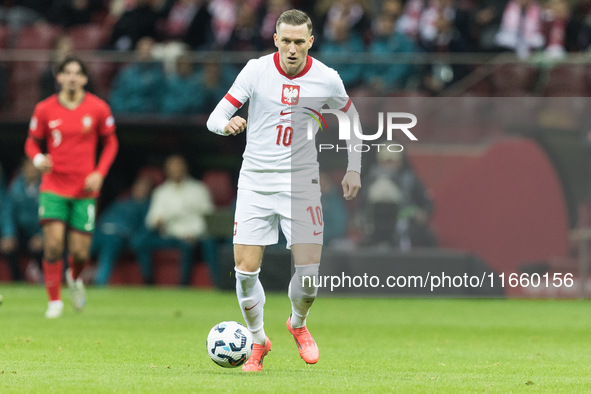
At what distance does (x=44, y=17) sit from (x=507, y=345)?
1414 centimetres

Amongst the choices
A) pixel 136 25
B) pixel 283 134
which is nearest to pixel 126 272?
pixel 136 25

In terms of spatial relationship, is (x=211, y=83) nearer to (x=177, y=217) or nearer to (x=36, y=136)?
(x=177, y=217)

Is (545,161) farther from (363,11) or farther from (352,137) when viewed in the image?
(352,137)

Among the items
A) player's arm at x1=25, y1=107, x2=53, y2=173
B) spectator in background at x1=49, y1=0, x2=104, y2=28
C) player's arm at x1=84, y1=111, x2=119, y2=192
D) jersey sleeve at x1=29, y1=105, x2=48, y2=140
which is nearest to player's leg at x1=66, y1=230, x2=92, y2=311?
player's arm at x1=84, y1=111, x2=119, y2=192

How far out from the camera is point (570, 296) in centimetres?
1692

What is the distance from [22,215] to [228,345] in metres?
12.6

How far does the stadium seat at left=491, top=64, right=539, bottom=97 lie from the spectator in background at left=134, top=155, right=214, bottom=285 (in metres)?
5.13

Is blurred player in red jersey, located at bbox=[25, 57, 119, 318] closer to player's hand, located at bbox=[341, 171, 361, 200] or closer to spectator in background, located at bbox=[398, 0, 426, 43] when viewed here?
player's hand, located at bbox=[341, 171, 361, 200]

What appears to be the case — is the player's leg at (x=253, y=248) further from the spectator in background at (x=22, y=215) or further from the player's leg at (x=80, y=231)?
the spectator in background at (x=22, y=215)

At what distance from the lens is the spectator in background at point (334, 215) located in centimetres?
1716

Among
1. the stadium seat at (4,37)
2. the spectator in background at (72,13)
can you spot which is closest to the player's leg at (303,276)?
the stadium seat at (4,37)

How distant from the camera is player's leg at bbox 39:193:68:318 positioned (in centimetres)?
1256

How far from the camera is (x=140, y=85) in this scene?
18.3m

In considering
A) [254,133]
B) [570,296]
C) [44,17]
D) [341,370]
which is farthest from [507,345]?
[44,17]
